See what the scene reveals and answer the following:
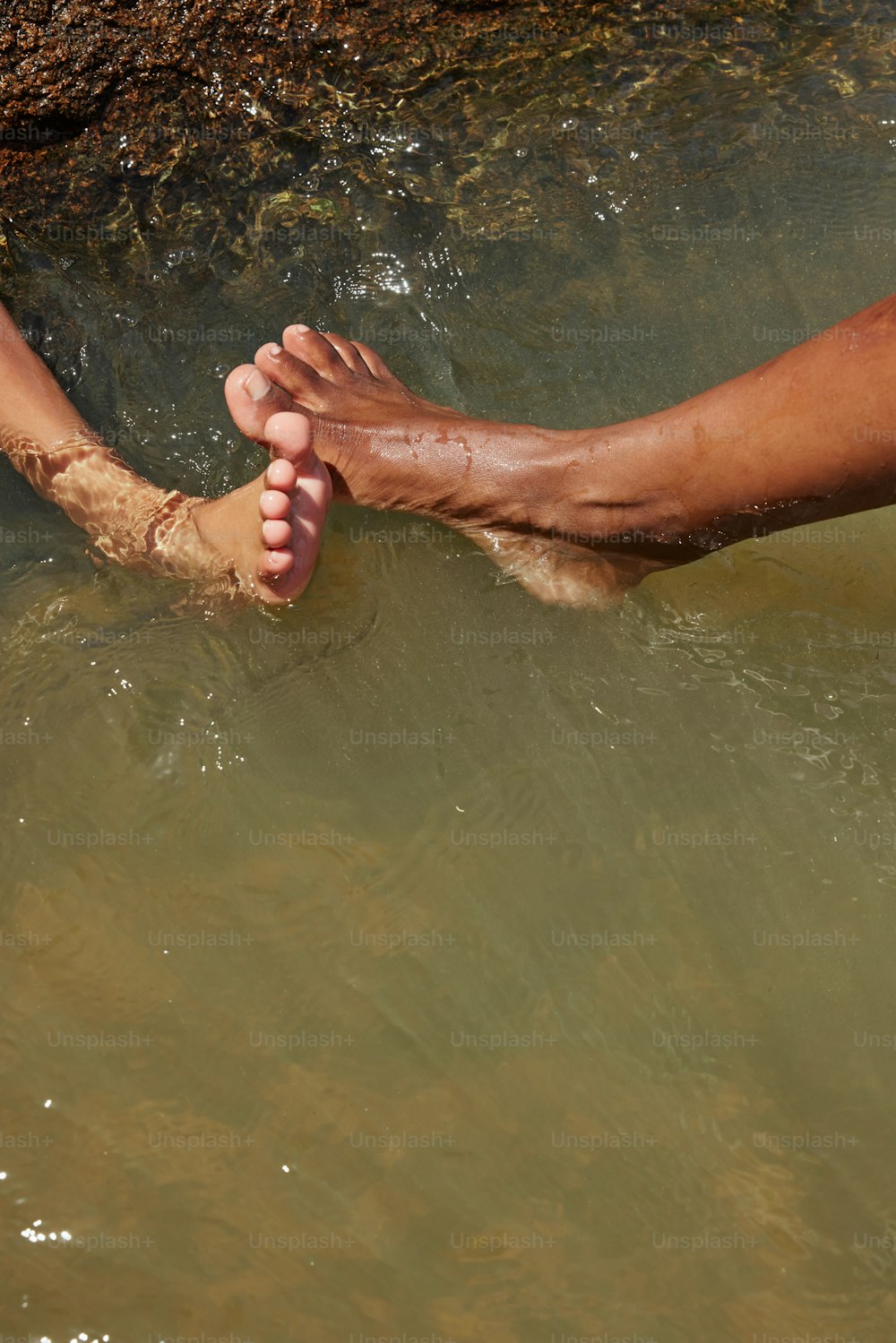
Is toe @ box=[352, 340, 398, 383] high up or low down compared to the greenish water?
up

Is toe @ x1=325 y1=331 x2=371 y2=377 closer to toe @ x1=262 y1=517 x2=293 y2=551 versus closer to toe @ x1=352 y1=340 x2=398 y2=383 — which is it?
toe @ x1=352 y1=340 x2=398 y2=383

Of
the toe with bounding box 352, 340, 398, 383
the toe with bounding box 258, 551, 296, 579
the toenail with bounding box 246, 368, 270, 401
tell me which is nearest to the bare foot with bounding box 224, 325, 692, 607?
the toenail with bounding box 246, 368, 270, 401

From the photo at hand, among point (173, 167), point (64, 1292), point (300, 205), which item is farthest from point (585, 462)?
point (64, 1292)

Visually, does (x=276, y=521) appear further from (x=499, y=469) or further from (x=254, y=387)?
(x=499, y=469)

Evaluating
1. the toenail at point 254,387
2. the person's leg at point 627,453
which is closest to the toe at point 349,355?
the person's leg at point 627,453

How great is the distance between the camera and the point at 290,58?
2818 mm

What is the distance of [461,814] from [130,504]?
0.96 metres

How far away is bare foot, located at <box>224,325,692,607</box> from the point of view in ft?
6.93

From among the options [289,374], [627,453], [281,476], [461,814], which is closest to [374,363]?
[289,374]

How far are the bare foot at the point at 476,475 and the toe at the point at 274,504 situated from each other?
14 centimetres

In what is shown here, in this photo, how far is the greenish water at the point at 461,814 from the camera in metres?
1.74

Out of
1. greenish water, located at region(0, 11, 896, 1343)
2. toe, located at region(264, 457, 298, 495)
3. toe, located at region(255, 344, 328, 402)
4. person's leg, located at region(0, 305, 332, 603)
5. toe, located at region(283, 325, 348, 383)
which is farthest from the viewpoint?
toe, located at region(283, 325, 348, 383)

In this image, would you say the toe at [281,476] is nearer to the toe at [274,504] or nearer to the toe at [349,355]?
the toe at [274,504]

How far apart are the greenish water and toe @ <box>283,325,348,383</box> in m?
0.27
